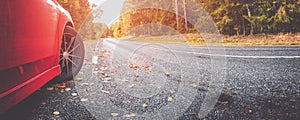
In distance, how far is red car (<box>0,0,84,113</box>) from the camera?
154 cm

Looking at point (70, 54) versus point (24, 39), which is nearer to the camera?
point (24, 39)

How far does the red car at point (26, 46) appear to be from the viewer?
1.54 meters

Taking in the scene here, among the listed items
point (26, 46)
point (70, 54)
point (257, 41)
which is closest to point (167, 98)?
point (26, 46)

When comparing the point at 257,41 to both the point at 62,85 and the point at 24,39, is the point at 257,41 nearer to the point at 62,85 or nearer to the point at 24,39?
the point at 62,85

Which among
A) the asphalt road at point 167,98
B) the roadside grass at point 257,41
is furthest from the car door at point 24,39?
the roadside grass at point 257,41

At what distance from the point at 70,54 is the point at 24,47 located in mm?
1936

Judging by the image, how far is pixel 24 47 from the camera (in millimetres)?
1813

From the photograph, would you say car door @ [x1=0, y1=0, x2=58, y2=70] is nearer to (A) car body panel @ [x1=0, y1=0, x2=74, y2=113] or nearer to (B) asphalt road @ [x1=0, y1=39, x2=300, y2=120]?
(A) car body panel @ [x1=0, y1=0, x2=74, y2=113]

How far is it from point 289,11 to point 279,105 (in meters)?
18.6

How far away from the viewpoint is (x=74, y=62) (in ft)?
12.3

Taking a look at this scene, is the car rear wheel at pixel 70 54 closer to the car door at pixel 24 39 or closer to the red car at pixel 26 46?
the red car at pixel 26 46

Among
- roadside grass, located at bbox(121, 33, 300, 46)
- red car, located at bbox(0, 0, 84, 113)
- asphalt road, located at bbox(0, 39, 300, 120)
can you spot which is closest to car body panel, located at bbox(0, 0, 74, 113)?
red car, located at bbox(0, 0, 84, 113)

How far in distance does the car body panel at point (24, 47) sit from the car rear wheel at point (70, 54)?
85 centimetres

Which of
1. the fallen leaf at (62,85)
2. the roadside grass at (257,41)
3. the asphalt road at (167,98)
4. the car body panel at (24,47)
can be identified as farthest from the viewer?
the roadside grass at (257,41)
